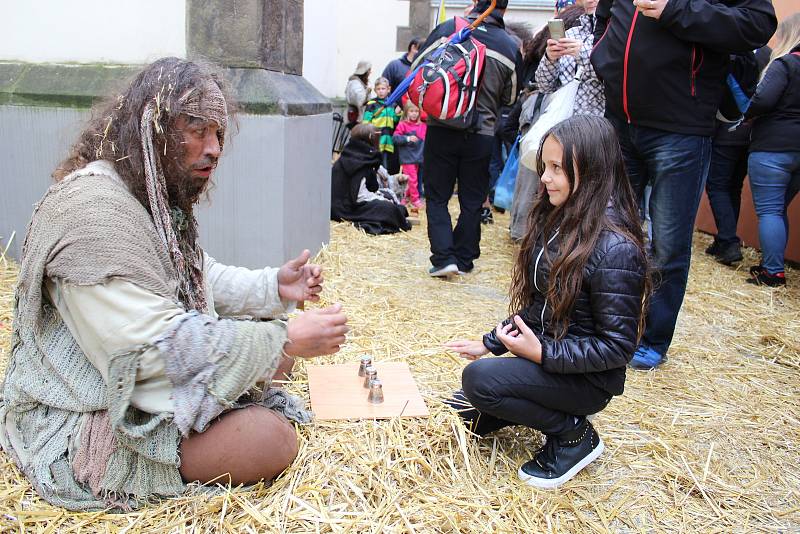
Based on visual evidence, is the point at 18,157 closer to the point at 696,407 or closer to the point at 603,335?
the point at 603,335

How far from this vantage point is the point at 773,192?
17.9 ft

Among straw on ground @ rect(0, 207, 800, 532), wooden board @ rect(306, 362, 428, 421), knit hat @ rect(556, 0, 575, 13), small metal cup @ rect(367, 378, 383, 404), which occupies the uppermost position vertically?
knit hat @ rect(556, 0, 575, 13)

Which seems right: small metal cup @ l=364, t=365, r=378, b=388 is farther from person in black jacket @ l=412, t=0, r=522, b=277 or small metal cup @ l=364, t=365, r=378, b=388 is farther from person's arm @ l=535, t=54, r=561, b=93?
person's arm @ l=535, t=54, r=561, b=93

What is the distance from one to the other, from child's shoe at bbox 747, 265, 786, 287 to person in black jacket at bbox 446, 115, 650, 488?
3.79 meters

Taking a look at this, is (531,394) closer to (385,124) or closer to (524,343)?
(524,343)

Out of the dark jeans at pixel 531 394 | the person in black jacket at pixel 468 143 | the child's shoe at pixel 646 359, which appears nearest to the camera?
the dark jeans at pixel 531 394

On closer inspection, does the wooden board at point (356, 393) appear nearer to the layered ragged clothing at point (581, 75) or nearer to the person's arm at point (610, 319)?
the person's arm at point (610, 319)

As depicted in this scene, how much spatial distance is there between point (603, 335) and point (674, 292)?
136cm

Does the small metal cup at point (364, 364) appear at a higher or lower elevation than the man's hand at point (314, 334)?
lower

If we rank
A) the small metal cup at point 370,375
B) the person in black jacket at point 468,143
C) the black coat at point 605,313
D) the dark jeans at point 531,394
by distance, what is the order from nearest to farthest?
the black coat at point 605,313
the dark jeans at point 531,394
the small metal cup at point 370,375
the person in black jacket at point 468,143

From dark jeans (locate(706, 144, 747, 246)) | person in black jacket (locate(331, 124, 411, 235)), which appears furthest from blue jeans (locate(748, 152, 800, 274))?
person in black jacket (locate(331, 124, 411, 235))

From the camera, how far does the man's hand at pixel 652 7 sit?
10.1ft

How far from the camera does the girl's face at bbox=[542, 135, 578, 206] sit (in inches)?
97.4

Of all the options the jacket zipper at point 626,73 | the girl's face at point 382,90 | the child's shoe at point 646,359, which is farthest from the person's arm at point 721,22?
the girl's face at point 382,90
